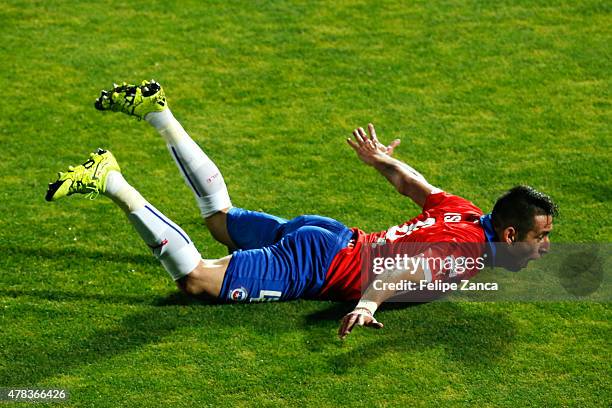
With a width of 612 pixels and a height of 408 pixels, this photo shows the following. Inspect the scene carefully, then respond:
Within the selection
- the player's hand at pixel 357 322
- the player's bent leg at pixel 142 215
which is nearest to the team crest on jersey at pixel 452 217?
the player's hand at pixel 357 322

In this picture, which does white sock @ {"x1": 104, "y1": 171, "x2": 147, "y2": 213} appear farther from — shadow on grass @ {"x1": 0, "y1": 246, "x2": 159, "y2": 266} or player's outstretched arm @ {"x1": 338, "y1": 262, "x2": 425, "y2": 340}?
player's outstretched arm @ {"x1": 338, "y1": 262, "x2": 425, "y2": 340}

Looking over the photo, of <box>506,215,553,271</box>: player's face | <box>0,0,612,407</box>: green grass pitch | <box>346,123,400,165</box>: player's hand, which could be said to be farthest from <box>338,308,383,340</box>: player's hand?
<box>346,123,400,165</box>: player's hand

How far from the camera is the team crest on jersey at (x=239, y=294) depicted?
720cm

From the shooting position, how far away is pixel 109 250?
320 inches

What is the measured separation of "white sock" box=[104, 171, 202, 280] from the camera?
22.7 feet

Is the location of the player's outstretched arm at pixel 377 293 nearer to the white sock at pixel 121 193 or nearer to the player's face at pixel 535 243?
the player's face at pixel 535 243

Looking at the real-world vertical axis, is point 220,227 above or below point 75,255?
above

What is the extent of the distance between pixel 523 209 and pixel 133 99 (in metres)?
2.93

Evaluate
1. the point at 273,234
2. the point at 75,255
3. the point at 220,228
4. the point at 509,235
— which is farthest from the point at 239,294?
the point at 509,235

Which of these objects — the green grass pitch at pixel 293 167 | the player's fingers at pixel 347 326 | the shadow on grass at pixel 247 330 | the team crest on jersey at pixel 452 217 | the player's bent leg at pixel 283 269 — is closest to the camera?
the player's fingers at pixel 347 326

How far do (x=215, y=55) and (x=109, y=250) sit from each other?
379cm

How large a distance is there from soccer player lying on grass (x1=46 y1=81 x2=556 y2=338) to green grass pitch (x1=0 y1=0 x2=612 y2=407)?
300mm

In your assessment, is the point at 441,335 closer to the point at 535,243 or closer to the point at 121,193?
Result: the point at 535,243

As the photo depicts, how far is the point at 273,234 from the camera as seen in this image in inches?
301
